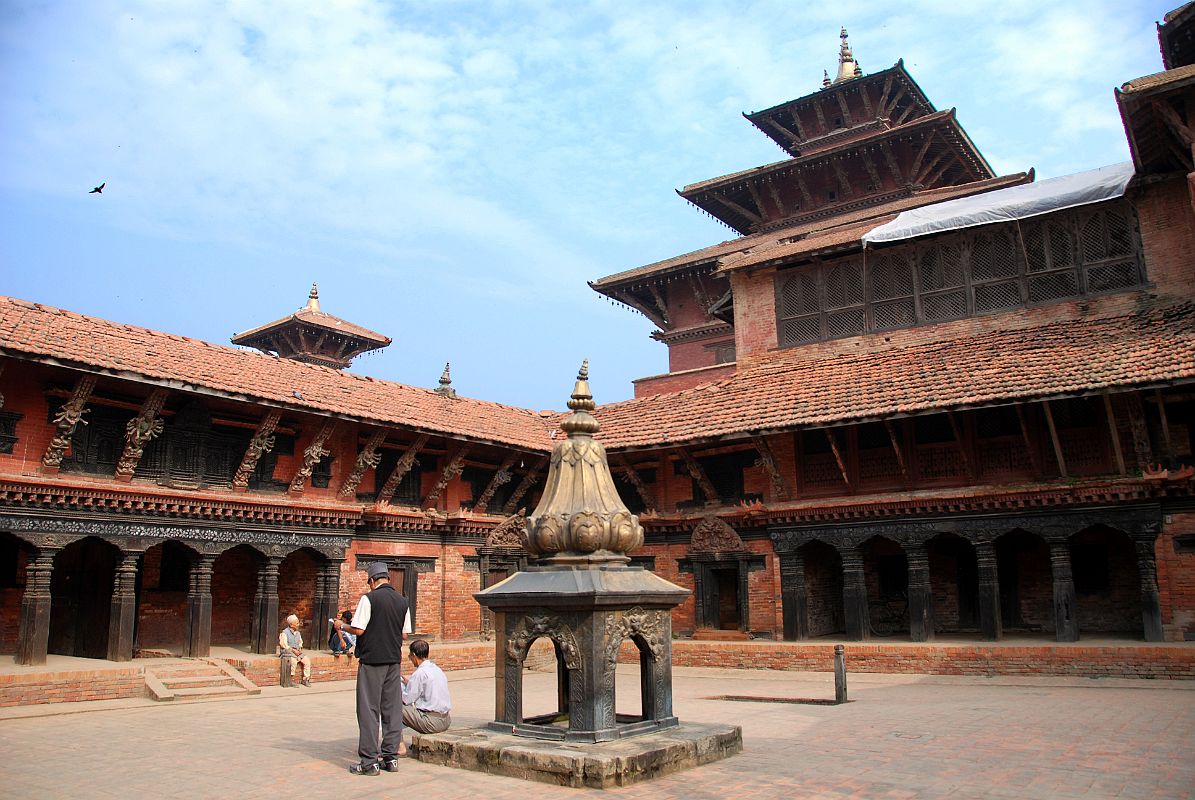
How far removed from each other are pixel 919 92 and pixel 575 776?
91.8ft

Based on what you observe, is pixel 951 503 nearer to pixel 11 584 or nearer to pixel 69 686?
pixel 69 686

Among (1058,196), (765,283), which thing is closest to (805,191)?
(765,283)

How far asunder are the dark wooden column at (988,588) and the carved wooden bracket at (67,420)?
15.5 meters

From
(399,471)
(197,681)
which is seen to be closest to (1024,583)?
(399,471)

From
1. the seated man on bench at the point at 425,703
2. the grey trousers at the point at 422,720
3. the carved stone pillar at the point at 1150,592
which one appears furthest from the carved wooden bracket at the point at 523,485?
the grey trousers at the point at 422,720

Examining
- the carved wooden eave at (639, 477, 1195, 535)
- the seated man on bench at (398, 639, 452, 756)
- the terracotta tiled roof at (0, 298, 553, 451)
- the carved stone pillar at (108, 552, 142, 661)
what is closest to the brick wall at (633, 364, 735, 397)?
the terracotta tiled roof at (0, 298, 553, 451)

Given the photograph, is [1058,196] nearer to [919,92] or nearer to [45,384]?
[919,92]

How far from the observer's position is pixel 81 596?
1750 centimetres

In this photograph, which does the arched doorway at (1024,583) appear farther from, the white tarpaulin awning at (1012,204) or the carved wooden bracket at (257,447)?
the carved wooden bracket at (257,447)

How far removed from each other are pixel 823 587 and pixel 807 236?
9.87 metres

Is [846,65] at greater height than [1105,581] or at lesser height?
greater

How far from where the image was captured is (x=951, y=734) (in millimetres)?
9070

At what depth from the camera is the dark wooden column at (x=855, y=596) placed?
17797 mm

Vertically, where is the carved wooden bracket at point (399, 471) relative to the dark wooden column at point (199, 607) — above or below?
Answer: above
